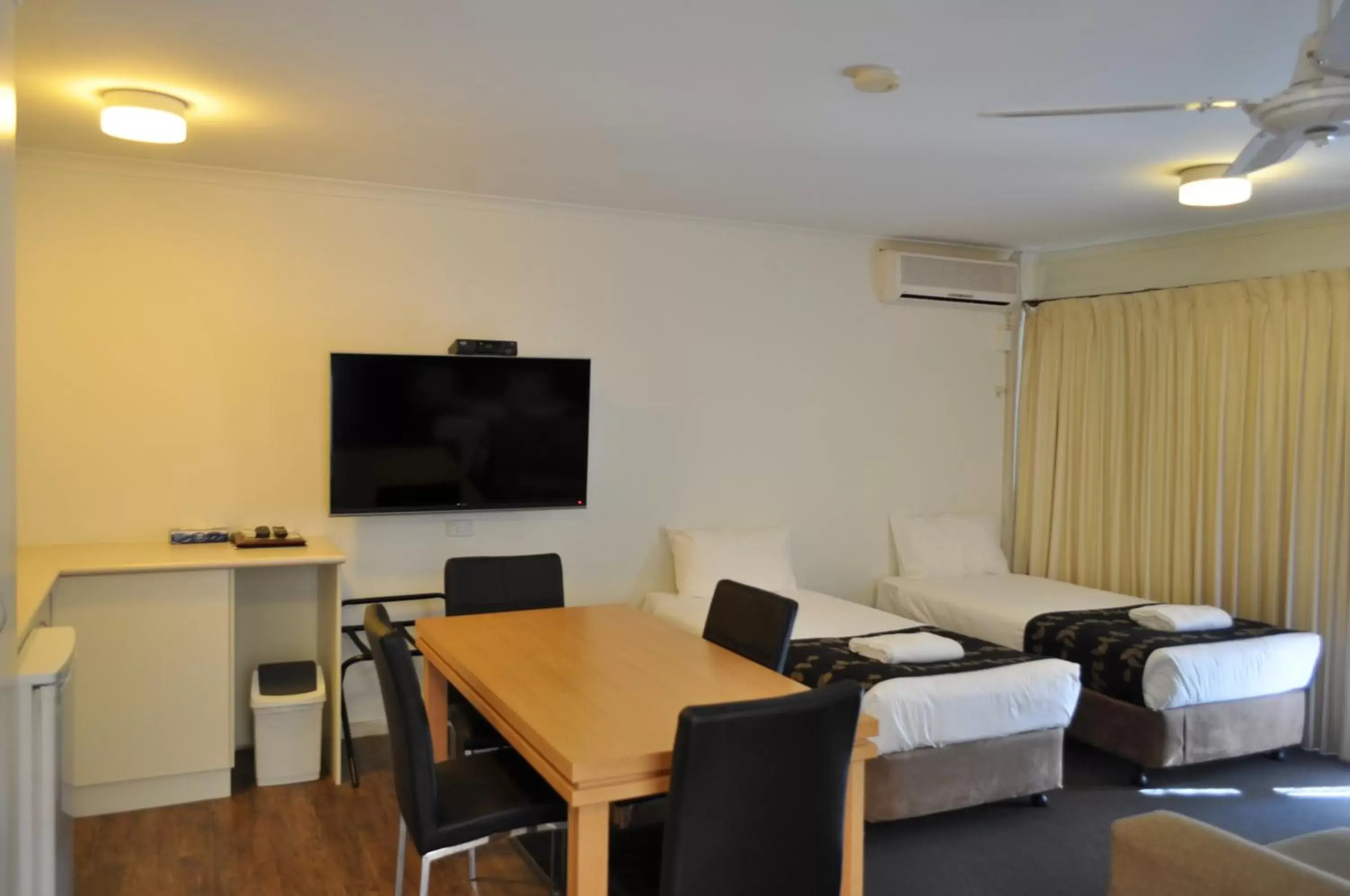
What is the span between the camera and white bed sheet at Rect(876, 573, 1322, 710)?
3938 millimetres

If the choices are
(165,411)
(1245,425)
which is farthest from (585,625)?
(1245,425)

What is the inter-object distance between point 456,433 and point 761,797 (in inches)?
105

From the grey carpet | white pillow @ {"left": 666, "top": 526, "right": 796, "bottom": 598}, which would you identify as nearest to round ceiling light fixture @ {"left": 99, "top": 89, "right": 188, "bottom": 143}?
white pillow @ {"left": 666, "top": 526, "right": 796, "bottom": 598}

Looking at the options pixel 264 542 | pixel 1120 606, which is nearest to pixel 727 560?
pixel 1120 606

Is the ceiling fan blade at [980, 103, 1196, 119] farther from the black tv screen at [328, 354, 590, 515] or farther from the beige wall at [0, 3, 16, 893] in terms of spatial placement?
the black tv screen at [328, 354, 590, 515]

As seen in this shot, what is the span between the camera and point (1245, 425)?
4770mm

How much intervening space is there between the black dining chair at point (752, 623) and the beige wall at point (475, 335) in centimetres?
164

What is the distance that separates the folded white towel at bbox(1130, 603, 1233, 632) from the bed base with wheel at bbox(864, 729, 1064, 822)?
829mm

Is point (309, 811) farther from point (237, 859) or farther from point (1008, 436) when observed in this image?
point (1008, 436)

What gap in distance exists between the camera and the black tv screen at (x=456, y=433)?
4133 mm

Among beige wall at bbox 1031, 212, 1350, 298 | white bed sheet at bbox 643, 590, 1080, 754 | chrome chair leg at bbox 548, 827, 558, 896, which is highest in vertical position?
beige wall at bbox 1031, 212, 1350, 298

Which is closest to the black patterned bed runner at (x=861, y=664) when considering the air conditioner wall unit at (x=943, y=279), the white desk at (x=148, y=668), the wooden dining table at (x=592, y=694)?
the wooden dining table at (x=592, y=694)

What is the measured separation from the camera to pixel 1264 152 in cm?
263

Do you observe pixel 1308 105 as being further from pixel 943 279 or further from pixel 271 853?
pixel 271 853
